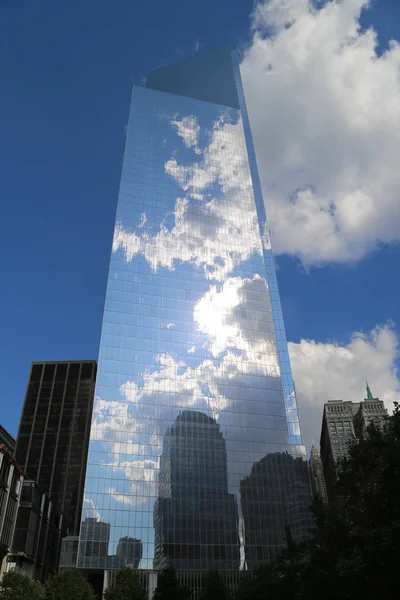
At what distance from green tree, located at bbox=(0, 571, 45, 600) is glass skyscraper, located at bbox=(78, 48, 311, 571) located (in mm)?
27475

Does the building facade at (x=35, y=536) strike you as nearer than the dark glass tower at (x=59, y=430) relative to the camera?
Yes

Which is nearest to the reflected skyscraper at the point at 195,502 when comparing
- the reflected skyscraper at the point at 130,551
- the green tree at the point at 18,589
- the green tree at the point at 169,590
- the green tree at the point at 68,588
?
the reflected skyscraper at the point at 130,551

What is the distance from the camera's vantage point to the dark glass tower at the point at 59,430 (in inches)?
6693

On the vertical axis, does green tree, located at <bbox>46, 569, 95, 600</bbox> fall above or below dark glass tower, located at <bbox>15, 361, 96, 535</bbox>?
below

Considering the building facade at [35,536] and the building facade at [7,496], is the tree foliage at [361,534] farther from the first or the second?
the building facade at [35,536]

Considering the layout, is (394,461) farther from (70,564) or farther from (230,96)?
(230,96)

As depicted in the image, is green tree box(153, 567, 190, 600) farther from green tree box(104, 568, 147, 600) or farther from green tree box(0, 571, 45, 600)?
green tree box(0, 571, 45, 600)

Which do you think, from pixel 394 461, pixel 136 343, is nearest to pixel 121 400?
pixel 136 343

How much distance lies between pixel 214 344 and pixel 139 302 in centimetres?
2053

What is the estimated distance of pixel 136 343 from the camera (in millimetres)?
108688

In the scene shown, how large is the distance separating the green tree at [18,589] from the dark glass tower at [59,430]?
111437 millimetres

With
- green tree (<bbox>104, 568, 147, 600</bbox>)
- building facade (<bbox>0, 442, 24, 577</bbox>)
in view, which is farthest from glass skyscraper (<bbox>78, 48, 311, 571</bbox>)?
building facade (<bbox>0, 442, 24, 577</bbox>)

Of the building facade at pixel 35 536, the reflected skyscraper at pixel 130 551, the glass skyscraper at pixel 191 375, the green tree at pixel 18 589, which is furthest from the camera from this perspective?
the glass skyscraper at pixel 191 375

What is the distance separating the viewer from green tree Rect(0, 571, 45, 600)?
55.9m
